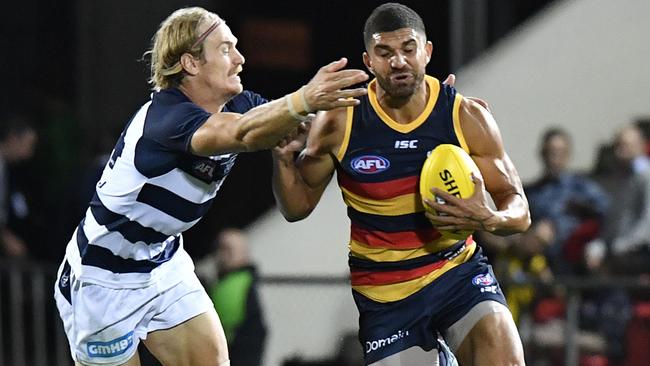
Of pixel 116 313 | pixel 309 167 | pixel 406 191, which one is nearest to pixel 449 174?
pixel 406 191

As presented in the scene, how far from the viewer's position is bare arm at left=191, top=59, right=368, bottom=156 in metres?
5.75

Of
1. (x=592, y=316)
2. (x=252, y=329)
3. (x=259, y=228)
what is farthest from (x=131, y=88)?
(x=592, y=316)

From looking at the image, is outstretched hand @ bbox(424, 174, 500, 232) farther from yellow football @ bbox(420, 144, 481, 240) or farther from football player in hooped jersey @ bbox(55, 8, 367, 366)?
football player in hooped jersey @ bbox(55, 8, 367, 366)

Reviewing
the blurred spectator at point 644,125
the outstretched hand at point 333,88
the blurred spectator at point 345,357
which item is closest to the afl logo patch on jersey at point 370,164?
the outstretched hand at point 333,88

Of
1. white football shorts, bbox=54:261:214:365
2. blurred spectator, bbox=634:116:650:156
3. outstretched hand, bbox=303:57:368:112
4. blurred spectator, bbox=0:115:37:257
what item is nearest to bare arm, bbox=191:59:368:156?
outstretched hand, bbox=303:57:368:112

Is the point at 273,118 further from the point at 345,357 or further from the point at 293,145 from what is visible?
the point at 345,357

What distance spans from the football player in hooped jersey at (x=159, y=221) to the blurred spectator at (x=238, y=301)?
3193 mm

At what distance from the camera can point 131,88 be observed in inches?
587

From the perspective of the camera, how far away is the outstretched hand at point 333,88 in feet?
18.8

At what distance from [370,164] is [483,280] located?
75 cm

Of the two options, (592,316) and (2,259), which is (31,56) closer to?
(2,259)

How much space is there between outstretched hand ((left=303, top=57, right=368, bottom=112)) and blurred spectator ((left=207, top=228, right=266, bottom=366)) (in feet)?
14.6

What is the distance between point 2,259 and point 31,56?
5023mm

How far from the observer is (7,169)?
11531 millimetres
